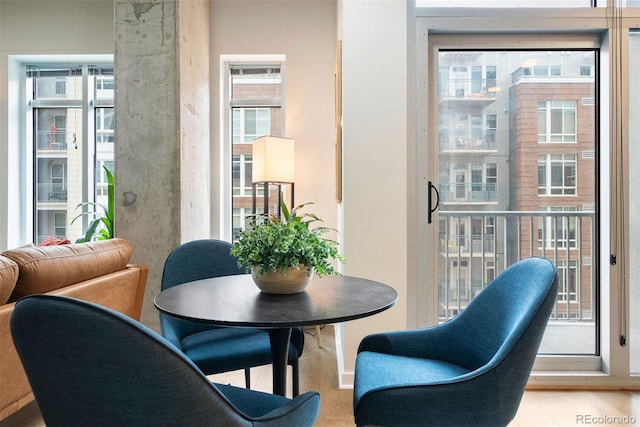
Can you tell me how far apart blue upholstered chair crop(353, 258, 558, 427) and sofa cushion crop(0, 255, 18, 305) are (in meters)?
1.27

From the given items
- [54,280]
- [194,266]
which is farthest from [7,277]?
[194,266]

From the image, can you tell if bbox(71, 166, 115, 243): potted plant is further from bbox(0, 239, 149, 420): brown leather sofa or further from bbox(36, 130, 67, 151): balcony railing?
bbox(0, 239, 149, 420): brown leather sofa

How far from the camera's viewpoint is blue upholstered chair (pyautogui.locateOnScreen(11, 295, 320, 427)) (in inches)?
26.6

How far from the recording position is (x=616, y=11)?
7.74ft

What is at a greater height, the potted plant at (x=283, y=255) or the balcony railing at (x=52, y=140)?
the balcony railing at (x=52, y=140)

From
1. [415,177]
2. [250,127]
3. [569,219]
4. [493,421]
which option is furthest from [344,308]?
[250,127]

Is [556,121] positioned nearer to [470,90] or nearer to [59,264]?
Result: [470,90]

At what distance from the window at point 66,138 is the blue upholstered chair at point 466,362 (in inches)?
152

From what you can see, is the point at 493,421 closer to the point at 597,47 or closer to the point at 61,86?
the point at 597,47

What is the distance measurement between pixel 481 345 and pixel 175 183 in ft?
7.18

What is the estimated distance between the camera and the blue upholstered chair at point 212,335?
5.16ft

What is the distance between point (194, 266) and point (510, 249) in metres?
1.89

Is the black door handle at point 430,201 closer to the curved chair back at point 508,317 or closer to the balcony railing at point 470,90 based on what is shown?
the balcony railing at point 470,90

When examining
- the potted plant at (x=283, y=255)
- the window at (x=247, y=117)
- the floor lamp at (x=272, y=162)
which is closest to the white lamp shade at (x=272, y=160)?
the floor lamp at (x=272, y=162)
